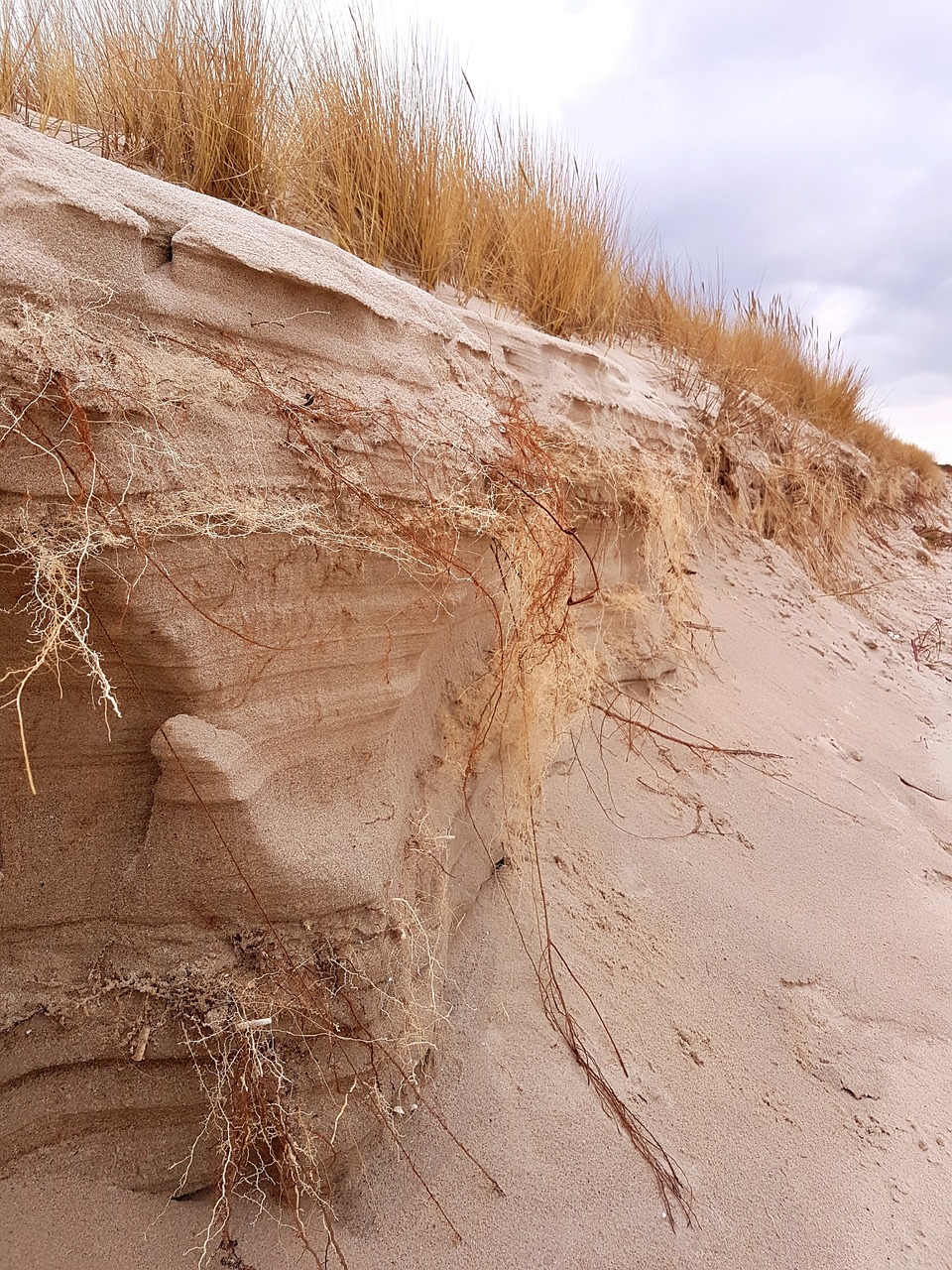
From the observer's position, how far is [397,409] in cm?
165

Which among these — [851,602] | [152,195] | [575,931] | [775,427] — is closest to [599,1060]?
[575,931]

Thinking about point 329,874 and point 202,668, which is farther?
point 329,874

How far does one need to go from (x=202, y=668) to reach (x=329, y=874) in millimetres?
Result: 453

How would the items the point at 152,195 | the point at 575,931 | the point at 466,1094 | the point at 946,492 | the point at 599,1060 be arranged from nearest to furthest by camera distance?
the point at 152,195 → the point at 466,1094 → the point at 599,1060 → the point at 575,931 → the point at 946,492

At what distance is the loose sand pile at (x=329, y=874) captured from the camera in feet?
4.18

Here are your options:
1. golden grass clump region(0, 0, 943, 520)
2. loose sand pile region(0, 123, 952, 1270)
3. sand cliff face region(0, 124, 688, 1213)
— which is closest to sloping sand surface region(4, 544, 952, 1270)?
loose sand pile region(0, 123, 952, 1270)

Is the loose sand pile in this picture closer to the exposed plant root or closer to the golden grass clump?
the exposed plant root

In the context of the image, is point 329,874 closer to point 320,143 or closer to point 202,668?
point 202,668

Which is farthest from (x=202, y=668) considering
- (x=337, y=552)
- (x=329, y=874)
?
(x=329, y=874)

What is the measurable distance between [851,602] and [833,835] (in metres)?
2.80

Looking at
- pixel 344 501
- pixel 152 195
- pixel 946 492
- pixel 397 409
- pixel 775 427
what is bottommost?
pixel 344 501

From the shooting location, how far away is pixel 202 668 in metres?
1.31

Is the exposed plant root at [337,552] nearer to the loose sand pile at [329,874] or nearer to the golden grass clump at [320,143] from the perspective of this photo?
the loose sand pile at [329,874]

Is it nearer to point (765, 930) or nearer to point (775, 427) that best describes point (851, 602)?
point (775, 427)
